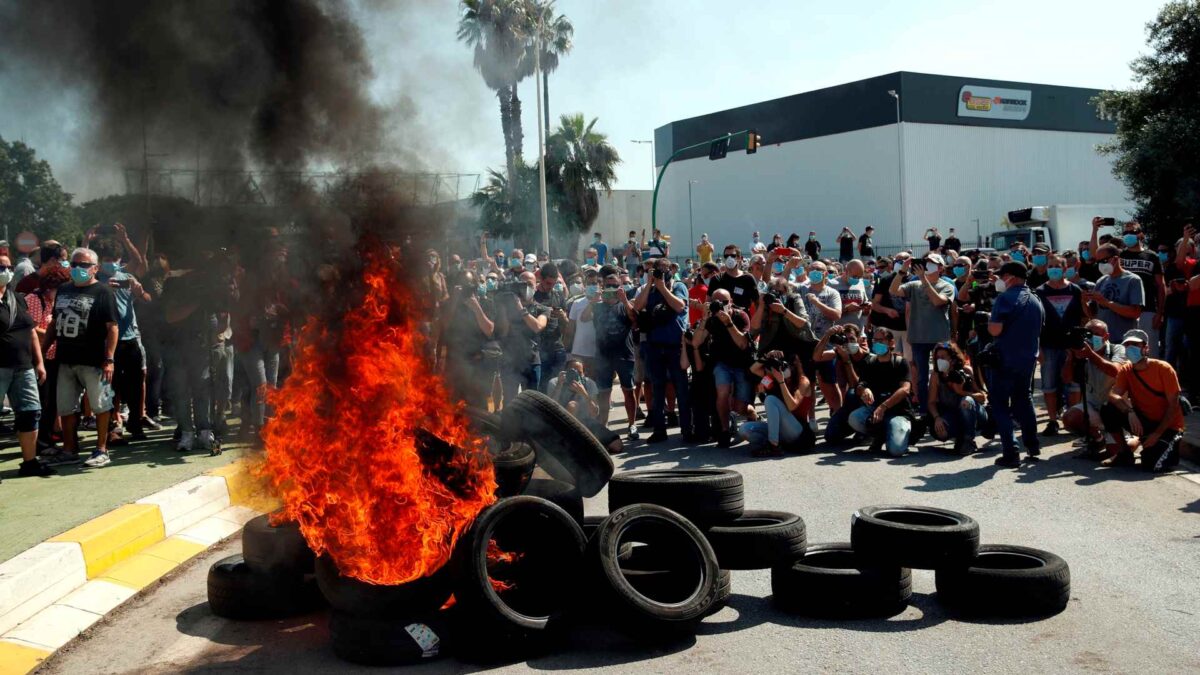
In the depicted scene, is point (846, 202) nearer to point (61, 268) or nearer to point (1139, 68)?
point (1139, 68)

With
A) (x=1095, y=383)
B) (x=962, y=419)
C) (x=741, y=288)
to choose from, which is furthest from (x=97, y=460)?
(x=1095, y=383)

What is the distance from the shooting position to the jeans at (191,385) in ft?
32.4

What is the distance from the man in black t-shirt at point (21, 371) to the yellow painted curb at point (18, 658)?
12.9 feet

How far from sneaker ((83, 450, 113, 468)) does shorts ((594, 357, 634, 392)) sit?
523 cm

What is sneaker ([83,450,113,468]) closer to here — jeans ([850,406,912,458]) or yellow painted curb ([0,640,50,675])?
yellow painted curb ([0,640,50,675])

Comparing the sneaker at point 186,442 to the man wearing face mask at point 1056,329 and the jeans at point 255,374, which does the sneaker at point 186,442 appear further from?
the man wearing face mask at point 1056,329

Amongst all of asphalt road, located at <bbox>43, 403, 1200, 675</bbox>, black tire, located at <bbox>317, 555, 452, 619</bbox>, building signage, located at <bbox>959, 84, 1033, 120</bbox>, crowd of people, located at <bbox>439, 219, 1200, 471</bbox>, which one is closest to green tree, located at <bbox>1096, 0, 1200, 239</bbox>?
crowd of people, located at <bbox>439, 219, 1200, 471</bbox>

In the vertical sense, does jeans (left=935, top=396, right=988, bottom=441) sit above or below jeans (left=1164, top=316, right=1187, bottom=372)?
below

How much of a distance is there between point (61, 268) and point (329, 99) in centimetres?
497

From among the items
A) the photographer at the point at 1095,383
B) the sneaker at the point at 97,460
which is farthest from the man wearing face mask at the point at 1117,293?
the sneaker at the point at 97,460

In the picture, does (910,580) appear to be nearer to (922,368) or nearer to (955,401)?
(955,401)

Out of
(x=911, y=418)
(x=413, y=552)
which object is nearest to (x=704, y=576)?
(x=413, y=552)

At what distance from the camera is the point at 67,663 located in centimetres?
498

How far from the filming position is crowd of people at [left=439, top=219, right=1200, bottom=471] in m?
9.37
